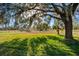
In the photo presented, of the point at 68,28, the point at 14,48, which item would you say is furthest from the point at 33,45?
the point at 68,28

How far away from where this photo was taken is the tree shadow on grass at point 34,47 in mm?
2494

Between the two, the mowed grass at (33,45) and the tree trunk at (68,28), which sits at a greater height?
the tree trunk at (68,28)

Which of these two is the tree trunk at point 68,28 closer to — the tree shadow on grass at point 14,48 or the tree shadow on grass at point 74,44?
the tree shadow on grass at point 74,44

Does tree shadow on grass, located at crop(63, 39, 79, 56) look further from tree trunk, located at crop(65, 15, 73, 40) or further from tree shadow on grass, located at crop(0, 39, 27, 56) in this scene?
tree shadow on grass, located at crop(0, 39, 27, 56)

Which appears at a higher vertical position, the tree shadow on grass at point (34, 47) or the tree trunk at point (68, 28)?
the tree trunk at point (68, 28)

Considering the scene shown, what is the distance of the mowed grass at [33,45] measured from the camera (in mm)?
2498

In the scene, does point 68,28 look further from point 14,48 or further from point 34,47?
point 14,48

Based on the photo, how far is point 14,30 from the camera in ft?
8.32

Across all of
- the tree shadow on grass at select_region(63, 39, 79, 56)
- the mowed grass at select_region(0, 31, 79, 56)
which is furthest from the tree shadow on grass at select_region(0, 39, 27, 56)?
the tree shadow on grass at select_region(63, 39, 79, 56)

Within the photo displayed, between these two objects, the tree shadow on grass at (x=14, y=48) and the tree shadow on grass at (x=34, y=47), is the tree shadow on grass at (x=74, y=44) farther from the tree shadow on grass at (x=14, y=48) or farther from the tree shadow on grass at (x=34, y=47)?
the tree shadow on grass at (x=14, y=48)

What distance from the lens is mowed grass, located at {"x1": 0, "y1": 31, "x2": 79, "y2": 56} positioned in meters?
2.50

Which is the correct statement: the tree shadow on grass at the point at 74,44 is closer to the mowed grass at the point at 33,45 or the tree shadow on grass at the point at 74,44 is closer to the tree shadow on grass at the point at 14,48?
the mowed grass at the point at 33,45

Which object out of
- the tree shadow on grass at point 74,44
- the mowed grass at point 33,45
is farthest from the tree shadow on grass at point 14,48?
the tree shadow on grass at point 74,44

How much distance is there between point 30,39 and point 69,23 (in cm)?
42
